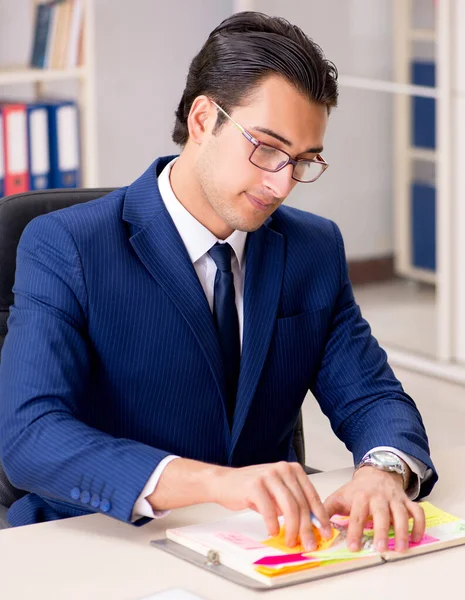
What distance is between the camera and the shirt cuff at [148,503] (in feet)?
4.59

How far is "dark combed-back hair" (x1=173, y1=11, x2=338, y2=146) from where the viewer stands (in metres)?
1.64

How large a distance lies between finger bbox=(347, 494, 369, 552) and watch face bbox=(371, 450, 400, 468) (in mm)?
154

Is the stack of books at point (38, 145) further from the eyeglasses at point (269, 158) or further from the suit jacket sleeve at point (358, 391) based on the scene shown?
the eyeglasses at point (269, 158)

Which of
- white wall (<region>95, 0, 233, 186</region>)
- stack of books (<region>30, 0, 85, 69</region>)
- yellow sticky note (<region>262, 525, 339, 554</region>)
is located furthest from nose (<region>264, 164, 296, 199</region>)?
white wall (<region>95, 0, 233, 186</region>)

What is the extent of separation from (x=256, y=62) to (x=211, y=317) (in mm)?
389

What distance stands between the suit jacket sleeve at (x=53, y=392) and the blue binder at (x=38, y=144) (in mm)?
2452

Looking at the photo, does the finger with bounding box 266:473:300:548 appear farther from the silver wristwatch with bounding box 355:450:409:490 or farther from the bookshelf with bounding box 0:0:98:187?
the bookshelf with bounding box 0:0:98:187

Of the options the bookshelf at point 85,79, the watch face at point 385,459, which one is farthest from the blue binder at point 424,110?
the watch face at point 385,459

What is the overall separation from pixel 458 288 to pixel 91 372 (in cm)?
278

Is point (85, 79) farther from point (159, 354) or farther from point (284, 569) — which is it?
point (284, 569)

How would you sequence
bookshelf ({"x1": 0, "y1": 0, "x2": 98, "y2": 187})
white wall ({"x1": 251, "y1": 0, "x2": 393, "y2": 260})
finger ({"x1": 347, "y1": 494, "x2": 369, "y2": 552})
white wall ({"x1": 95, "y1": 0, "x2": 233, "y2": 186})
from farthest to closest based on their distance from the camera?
white wall ({"x1": 95, "y1": 0, "x2": 233, "y2": 186})
white wall ({"x1": 251, "y1": 0, "x2": 393, "y2": 260})
bookshelf ({"x1": 0, "y1": 0, "x2": 98, "y2": 187})
finger ({"x1": 347, "y1": 494, "x2": 369, "y2": 552})

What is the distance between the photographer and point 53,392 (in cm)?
152

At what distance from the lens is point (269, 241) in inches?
71.3

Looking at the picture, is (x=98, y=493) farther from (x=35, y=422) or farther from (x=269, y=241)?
Answer: (x=269, y=241)
